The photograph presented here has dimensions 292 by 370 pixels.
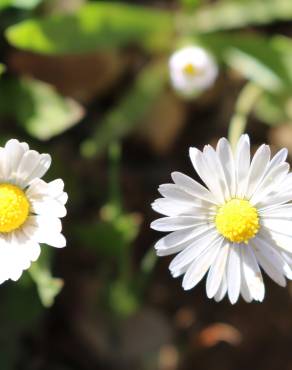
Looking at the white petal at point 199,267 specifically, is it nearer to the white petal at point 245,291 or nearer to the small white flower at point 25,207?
the white petal at point 245,291

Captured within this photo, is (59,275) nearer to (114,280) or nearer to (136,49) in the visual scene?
(114,280)

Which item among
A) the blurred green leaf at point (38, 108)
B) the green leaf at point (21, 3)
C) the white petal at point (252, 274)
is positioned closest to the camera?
the white petal at point (252, 274)

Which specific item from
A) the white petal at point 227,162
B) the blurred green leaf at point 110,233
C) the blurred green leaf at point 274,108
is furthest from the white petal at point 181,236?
the blurred green leaf at point 274,108

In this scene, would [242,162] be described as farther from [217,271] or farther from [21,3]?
[21,3]

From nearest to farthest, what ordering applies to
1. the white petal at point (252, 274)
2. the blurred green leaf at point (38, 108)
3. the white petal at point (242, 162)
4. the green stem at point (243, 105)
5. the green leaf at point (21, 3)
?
the white petal at point (242, 162), the white petal at point (252, 274), the green leaf at point (21, 3), the blurred green leaf at point (38, 108), the green stem at point (243, 105)

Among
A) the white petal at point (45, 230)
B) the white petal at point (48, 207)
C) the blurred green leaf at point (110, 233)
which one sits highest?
the blurred green leaf at point (110, 233)

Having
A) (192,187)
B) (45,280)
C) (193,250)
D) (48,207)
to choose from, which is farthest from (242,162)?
(45,280)

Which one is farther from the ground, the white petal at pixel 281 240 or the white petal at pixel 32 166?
the white petal at pixel 32 166
